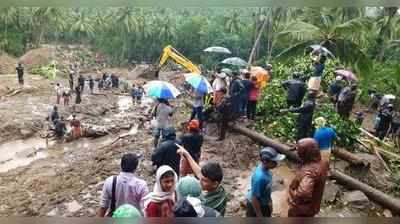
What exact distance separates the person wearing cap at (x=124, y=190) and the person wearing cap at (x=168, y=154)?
10 cm

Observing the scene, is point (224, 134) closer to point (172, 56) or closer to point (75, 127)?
point (172, 56)

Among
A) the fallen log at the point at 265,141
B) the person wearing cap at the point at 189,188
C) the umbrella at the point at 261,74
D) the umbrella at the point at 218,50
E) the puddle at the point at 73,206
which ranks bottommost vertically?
the puddle at the point at 73,206

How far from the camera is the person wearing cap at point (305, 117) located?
230 centimetres

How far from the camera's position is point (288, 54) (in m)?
2.27

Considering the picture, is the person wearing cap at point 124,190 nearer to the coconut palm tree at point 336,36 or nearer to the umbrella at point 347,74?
the coconut palm tree at point 336,36

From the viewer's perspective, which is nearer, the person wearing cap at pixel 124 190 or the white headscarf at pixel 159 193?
the white headscarf at pixel 159 193

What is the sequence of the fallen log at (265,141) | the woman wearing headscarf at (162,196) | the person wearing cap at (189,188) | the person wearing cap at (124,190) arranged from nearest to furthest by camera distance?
the person wearing cap at (189,188), the woman wearing headscarf at (162,196), the person wearing cap at (124,190), the fallen log at (265,141)

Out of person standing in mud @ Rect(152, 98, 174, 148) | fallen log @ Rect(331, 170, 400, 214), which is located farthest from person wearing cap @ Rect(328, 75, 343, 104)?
person standing in mud @ Rect(152, 98, 174, 148)

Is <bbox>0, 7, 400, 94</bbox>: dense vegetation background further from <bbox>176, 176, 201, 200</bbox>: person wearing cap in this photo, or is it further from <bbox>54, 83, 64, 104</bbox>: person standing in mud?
<bbox>176, 176, 201, 200</bbox>: person wearing cap

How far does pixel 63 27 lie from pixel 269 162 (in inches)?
40.6

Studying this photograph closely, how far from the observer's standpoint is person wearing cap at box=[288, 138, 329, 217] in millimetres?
2232

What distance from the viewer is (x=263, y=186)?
2254 mm

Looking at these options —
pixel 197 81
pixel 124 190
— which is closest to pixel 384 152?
pixel 197 81

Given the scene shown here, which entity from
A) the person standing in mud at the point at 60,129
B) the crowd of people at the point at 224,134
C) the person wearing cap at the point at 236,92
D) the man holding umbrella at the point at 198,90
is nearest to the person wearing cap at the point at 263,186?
the crowd of people at the point at 224,134
